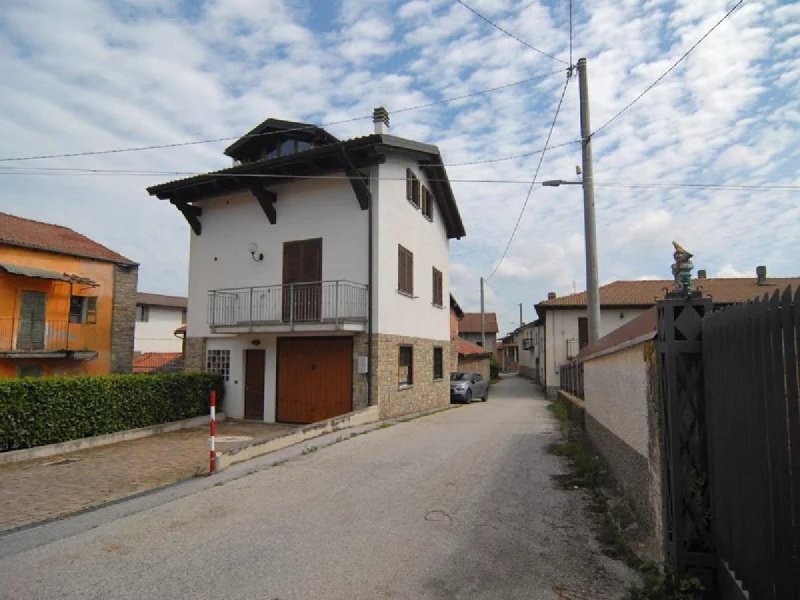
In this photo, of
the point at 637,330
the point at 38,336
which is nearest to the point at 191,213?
the point at 38,336

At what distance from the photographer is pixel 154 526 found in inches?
215

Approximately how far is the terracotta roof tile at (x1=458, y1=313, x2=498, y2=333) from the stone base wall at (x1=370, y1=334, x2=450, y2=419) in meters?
44.4

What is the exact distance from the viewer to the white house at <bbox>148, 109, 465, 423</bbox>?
14422 millimetres

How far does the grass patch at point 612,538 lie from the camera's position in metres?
3.27

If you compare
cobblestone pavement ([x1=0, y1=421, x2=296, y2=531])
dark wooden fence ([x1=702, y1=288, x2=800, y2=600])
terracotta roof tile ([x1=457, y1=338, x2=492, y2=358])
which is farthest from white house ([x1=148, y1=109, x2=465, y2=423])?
terracotta roof tile ([x1=457, y1=338, x2=492, y2=358])

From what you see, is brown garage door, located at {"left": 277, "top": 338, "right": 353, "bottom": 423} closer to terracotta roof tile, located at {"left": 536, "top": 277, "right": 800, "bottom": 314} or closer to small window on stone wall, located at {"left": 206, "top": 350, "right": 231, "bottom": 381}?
small window on stone wall, located at {"left": 206, "top": 350, "right": 231, "bottom": 381}

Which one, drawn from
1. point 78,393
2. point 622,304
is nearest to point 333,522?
point 78,393

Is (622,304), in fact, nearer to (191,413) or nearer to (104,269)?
(191,413)

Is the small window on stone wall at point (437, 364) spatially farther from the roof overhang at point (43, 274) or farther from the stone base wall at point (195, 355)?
the roof overhang at point (43, 274)

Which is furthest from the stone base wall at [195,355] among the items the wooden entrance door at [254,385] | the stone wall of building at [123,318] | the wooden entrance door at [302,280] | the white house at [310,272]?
the stone wall of building at [123,318]

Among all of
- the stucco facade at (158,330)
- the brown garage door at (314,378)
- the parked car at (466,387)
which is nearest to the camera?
the brown garage door at (314,378)

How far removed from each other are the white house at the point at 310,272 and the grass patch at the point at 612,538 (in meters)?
6.46

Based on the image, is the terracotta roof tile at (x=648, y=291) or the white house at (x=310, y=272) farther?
the terracotta roof tile at (x=648, y=291)

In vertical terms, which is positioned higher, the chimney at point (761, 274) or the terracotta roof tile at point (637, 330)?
the chimney at point (761, 274)
